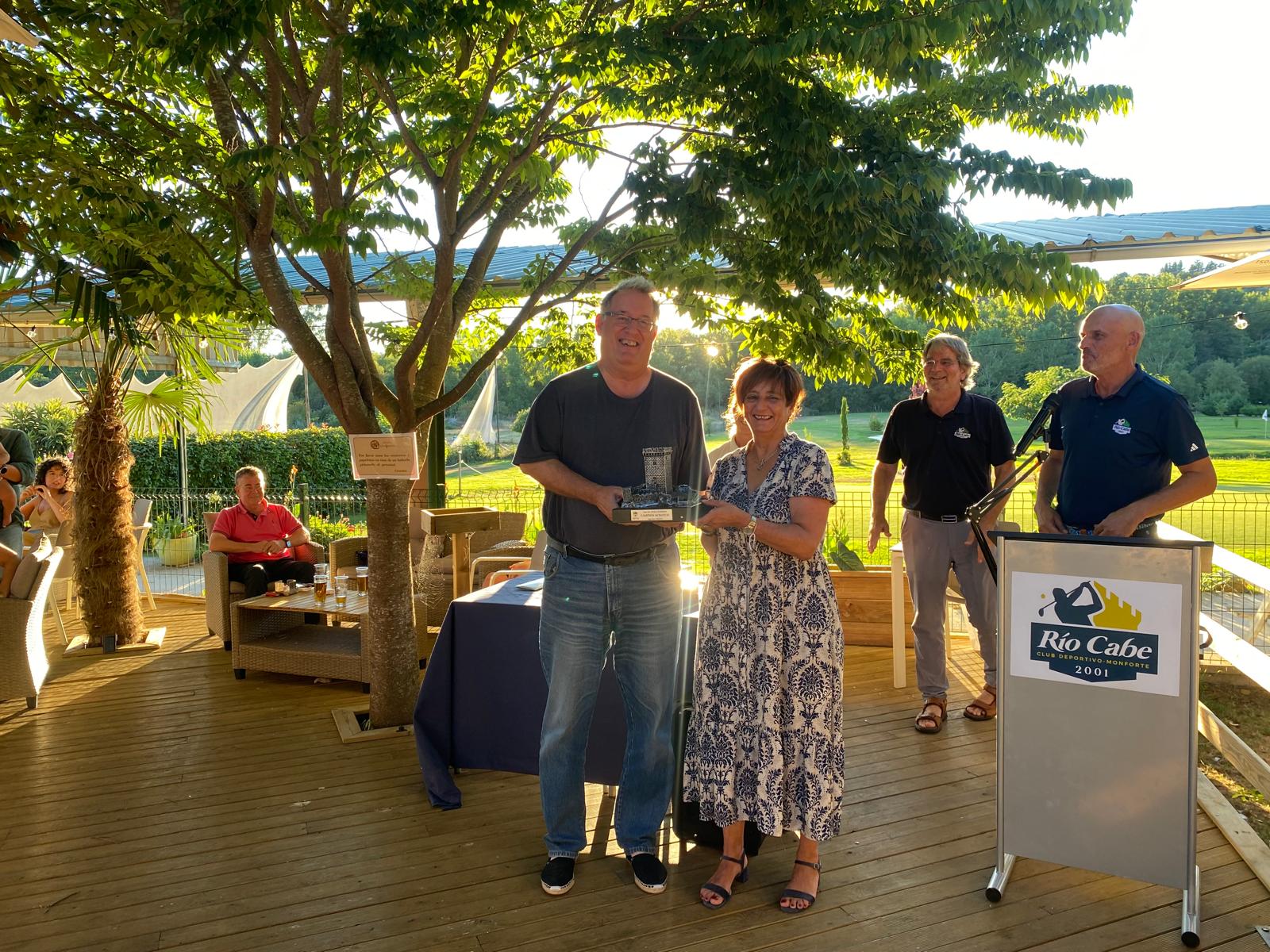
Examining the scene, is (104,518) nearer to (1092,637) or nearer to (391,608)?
(391,608)

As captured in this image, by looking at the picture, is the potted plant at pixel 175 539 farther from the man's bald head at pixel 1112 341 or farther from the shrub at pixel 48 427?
the man's bald head at pixel 1112 341

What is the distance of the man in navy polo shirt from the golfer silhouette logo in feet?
1.81

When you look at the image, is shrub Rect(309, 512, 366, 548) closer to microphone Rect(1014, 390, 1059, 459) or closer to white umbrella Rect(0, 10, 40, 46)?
white umbrella Rect(0, 10, 40, 46)

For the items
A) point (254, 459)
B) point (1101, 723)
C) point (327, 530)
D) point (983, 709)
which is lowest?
point (983, 709)

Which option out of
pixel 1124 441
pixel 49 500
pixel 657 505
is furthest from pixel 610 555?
pixel 49 500

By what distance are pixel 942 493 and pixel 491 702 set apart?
2443mm

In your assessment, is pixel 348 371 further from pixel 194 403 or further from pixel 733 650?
pixel 194 403

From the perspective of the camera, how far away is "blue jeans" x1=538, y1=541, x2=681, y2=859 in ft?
9.98

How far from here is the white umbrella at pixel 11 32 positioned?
2744 millimetres

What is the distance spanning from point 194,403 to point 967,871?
262 inches

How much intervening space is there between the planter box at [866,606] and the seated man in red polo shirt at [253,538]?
3.92m

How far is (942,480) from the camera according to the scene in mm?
4633

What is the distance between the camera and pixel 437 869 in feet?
10.7

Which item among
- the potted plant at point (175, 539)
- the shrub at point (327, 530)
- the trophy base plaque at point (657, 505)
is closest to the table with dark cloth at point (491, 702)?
the trophy base plaque at point (657, 505)
